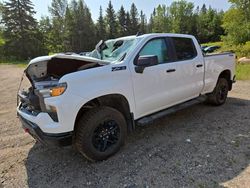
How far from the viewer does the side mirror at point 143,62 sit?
12.3 feet

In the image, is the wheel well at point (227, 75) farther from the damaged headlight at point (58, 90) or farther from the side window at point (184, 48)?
the damaged headlight at point (58, 90)

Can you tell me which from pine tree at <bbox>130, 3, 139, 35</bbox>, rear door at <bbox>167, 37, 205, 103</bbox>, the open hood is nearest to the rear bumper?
the open hood

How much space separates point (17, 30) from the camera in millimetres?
41375

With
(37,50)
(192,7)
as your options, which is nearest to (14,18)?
(37,50)

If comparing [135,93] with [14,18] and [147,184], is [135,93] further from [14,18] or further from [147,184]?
[14,18]

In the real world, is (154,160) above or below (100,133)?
below

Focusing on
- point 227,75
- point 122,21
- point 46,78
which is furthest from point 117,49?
point 122,21

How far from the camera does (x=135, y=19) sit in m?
69.3

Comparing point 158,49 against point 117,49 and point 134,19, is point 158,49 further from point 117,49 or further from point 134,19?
point 134,19

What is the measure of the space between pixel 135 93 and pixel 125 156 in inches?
39.3

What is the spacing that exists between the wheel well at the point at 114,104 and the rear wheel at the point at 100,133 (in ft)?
0.38

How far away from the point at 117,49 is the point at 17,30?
42.3 metres

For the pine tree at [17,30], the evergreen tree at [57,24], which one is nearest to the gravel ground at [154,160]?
the pine tree at [17,30]

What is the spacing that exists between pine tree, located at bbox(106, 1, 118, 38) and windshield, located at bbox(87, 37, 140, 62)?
56.8m
